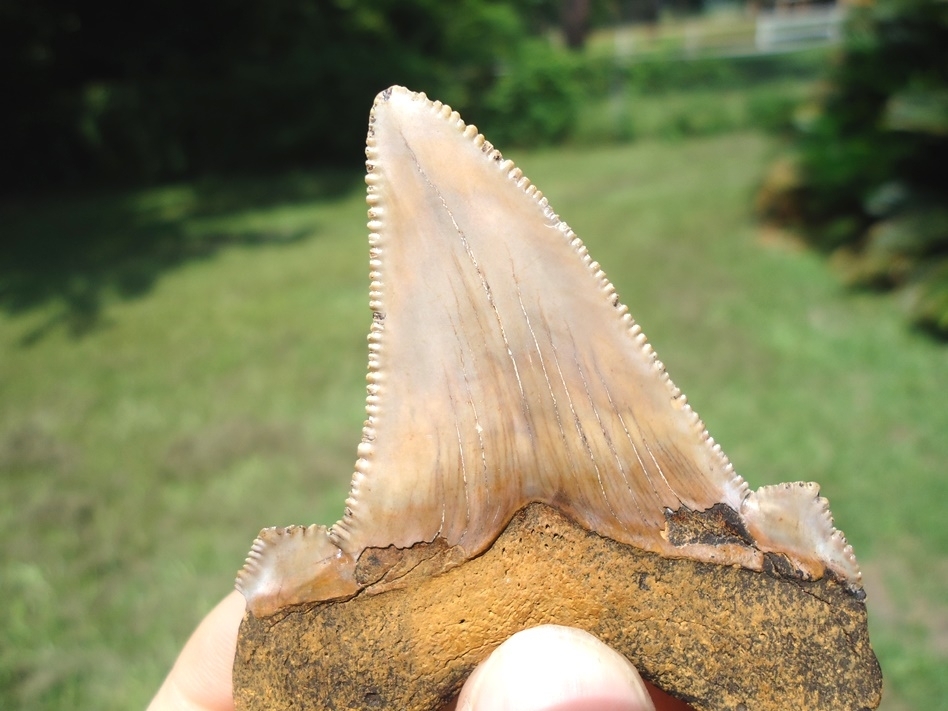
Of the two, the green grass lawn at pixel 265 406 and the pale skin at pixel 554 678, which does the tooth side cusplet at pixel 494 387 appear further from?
the green grass lawn at pixel 265 406

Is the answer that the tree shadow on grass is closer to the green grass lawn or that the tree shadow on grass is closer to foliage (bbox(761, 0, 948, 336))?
the green grass lawn

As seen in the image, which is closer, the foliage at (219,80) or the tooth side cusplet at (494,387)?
the tooth side cusplet at (494,387)

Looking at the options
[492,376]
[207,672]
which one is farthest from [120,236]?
[492,376]

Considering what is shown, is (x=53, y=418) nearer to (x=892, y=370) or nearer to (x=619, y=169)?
(x=892, y=370)

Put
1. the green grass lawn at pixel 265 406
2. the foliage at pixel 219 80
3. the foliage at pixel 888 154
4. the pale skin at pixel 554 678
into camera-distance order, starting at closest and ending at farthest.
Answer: the pale skin at pixel 554 678 → the green grass lawn at pixel 265 406 → the foliage at pixel 888 154 → the foliage at pixel 219 80

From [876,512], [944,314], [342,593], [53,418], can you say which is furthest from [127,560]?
[944,314]

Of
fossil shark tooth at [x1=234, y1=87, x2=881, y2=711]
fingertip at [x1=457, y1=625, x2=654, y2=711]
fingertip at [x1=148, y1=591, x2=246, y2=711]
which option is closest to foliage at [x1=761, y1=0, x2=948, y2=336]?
fossil shark tooth at [x1=234, y1=87, x2=881, y2=711]

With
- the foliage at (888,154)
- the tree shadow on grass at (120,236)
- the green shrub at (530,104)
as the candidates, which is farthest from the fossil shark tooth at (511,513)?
the green shrub at (530,104)
